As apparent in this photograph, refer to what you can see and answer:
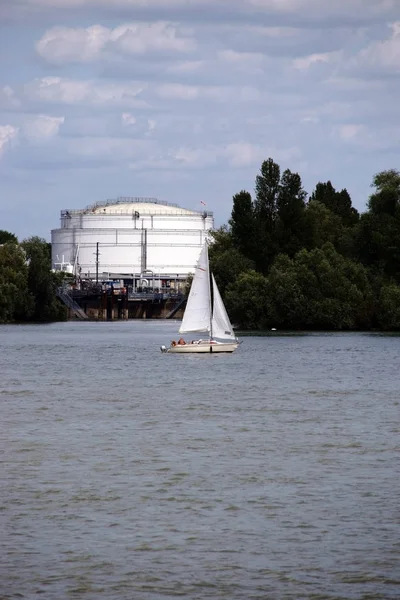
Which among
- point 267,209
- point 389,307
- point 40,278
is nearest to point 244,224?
point 267,209

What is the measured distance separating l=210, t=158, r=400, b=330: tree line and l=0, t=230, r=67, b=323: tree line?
89.1ft

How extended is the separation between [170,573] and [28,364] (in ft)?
198

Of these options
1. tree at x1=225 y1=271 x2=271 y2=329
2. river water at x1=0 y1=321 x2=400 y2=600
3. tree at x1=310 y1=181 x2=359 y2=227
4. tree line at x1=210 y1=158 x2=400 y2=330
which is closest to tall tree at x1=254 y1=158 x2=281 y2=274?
tree line at x1=210 y1=158 x2=400 y2=330

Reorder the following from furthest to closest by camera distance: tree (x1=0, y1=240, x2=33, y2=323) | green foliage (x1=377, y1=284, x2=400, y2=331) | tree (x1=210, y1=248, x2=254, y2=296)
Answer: tree (x1=0, y1=240, x2=33, y2=323) < tree (x1=210, y1=248, x2=254, y2=296) < green foliage (x1=377, y1=284, x2=400, y2=331)

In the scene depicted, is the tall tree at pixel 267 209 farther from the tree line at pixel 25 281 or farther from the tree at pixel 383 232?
the tree line at pixel 25 281

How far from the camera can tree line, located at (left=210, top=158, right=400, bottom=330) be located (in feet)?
421

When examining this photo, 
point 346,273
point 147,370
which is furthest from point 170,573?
point 346,273

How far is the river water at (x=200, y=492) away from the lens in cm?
2142

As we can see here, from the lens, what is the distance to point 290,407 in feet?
167

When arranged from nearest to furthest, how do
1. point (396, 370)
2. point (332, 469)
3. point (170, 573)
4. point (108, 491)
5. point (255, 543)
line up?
point (170, 573), point (255, 543), point (108, 491), point (332, 469), point (396, 370)

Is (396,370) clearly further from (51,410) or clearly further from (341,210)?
(341,210)

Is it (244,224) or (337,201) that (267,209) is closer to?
(244,224)

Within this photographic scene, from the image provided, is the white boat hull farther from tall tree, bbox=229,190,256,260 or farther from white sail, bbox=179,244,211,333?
tall tree, bbox=229,190,256,260

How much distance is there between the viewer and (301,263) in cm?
13150
